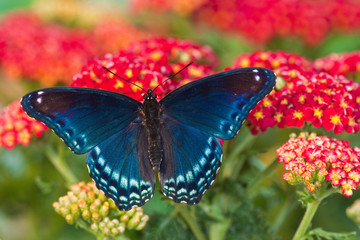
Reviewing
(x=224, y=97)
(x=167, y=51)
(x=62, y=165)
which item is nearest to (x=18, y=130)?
(x=62, y=165)

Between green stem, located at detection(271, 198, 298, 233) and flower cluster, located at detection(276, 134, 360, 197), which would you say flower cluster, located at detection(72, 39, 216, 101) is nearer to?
flower cluster, located at detection(276, 134, 360, 197)

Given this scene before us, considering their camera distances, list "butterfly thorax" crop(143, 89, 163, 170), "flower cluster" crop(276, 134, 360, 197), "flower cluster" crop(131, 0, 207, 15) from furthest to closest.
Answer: "flower cluster" crop(131, 0, 207, 15) → "butterfly thorax" crop(143, 89, 163, 170) → "flower cluster" crop(276, 134, 360, 197)

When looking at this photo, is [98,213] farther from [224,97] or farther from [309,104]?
[309,104]

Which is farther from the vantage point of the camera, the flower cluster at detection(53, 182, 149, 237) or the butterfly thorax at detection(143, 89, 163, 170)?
the butterfly thorax at detection(143, 89, 163, 170)

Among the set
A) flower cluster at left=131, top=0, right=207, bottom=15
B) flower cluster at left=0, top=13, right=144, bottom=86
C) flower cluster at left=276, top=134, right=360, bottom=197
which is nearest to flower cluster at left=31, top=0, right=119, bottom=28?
flower cluster at left=0, top=13, right=144, bottom=86

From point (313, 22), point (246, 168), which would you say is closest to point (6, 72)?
point (246, 168)

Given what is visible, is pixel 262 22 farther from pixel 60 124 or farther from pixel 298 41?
pixel 60 124
